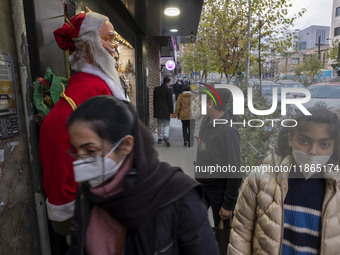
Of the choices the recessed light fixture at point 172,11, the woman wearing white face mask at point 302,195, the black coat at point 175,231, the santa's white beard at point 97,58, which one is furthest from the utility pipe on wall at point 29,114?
the recessed light fixture at point 172,11

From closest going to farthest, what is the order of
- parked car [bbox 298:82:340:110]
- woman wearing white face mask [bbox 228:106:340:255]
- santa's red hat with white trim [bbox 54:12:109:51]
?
woman wearing white face mask [bbox 228:106:340:255] → santa's red hat with white trim [bbox 54:12:109:51] → parked car [bbox 298:82:340:110]

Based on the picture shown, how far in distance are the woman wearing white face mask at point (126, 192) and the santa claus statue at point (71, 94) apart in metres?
0.68

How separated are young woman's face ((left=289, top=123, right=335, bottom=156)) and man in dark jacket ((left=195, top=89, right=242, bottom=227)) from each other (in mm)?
841

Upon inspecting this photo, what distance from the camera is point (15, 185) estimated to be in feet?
6.02

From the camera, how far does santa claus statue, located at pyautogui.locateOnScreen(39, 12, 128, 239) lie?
64.6 inches

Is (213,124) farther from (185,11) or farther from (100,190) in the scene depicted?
(185,11)

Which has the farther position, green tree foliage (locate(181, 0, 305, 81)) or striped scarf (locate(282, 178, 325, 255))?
green tree foliage (locate(181, 0, 305, 81))

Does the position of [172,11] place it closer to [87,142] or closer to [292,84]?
[292,84]

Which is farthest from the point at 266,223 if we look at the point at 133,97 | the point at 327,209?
the point at 133,97

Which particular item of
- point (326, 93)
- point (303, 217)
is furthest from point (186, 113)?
point (303, 217)

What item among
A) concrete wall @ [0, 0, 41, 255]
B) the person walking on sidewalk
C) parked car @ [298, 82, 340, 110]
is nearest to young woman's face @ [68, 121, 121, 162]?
concrete wall @ [0, 0, 41, 255]

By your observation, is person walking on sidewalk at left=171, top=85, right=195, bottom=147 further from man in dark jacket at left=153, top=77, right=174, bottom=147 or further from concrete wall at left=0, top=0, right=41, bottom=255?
concrete wall at left=0, top=0, right=41, bottom=255

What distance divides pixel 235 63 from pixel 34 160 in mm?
8270

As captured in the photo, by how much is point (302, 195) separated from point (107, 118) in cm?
125
